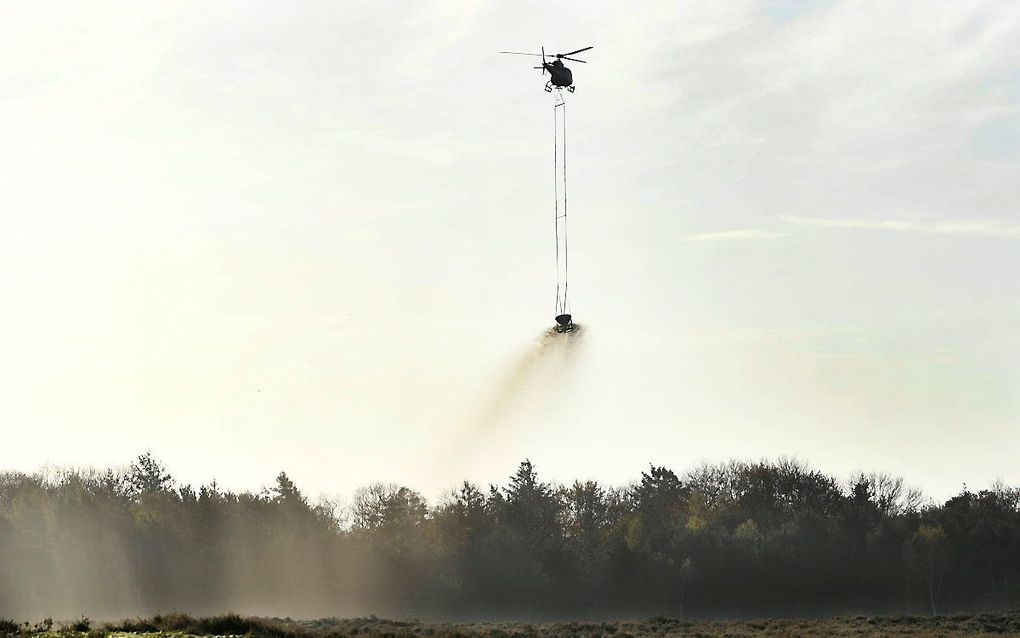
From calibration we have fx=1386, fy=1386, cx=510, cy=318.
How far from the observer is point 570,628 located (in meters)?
73.9

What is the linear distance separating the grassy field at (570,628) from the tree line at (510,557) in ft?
44.1

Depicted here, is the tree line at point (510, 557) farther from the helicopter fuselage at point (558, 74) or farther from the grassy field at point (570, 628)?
the helicopter fuselage at point (558, 74)

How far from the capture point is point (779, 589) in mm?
94750

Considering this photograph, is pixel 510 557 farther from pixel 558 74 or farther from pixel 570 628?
pixel 558 74

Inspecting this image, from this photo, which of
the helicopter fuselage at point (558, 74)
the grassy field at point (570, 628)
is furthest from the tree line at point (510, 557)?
the helicopter fuselage at point (558, 74)

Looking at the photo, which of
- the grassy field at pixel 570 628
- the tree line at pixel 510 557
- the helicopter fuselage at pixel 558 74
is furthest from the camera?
the tree line at pixel 510 557

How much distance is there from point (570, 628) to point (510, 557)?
24027mm

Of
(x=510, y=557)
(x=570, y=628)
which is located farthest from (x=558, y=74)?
(x=510, y=557)

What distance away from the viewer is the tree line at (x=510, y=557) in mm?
93625

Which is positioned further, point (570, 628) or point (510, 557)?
point (510, 557)

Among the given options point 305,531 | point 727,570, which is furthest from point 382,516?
point 727,570

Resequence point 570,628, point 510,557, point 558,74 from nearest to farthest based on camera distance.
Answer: point 558,74
point 570,628
point 510,557

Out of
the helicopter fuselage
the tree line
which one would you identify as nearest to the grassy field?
the tree line

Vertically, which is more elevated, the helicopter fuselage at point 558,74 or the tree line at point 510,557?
the helicopter fuselage at point 558,74
